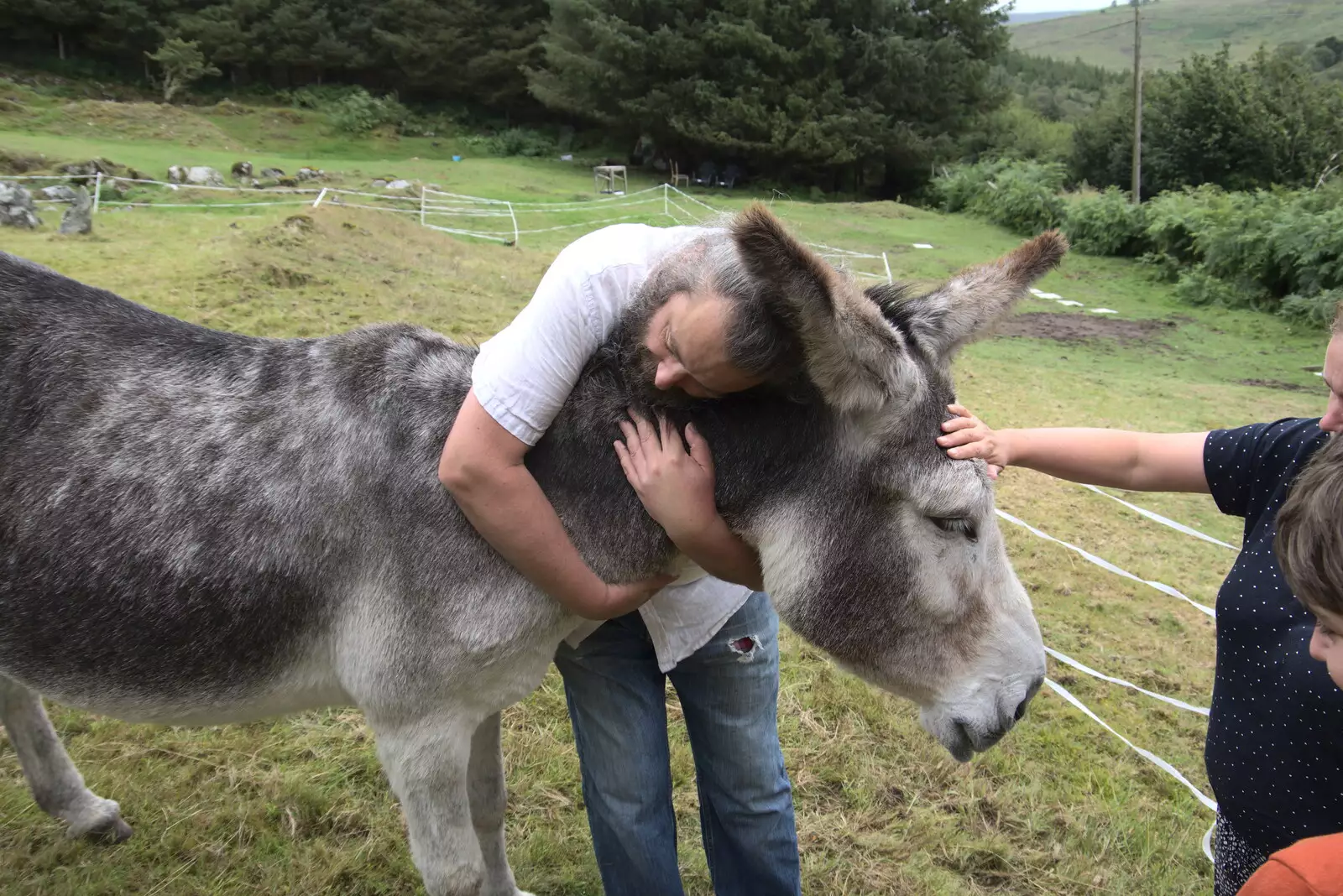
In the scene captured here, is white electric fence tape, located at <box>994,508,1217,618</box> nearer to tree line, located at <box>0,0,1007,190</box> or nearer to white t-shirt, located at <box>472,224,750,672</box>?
white t-shirt, located at <box>472,224,750,672</box>

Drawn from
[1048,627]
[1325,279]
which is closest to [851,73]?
[1325,279]

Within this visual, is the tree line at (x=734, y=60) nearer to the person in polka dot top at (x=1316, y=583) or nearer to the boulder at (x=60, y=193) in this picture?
the boulder at (x=60, y=193)

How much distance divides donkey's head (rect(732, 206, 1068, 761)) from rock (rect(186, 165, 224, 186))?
A: 20.7 metres

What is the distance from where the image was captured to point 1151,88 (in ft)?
106

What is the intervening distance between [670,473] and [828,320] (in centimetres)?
59

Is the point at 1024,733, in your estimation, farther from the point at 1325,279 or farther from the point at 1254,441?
the point at 1325,279

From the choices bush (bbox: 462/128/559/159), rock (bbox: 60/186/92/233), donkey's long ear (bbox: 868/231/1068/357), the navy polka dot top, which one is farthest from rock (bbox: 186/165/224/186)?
the navy polka dot top

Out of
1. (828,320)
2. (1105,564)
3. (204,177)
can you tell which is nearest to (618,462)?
(828,320)

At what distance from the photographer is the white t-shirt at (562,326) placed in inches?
83.4

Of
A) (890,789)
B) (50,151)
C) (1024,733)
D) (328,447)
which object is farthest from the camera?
(50,151)

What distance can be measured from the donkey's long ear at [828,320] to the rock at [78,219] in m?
Result: 12.9

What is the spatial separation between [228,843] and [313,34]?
4846 centimetres

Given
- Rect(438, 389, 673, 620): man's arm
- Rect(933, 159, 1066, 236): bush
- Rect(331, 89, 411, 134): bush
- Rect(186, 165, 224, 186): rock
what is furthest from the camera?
Rect(331, 89, 411, 134): bush

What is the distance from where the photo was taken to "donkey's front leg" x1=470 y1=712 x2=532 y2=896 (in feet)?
10.1
